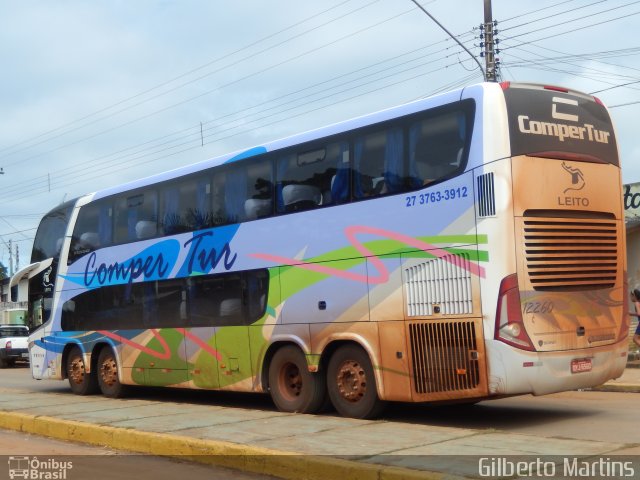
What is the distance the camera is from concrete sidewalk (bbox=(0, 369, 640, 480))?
7.20 metres

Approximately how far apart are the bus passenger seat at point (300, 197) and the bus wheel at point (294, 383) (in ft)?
6.64

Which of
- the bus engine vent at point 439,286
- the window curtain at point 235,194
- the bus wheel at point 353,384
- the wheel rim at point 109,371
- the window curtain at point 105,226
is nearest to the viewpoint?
the bus engine vent at point 439,286

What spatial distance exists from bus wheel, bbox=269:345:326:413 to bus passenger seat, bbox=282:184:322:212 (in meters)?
2.02

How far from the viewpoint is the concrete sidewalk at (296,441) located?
7.20 meters

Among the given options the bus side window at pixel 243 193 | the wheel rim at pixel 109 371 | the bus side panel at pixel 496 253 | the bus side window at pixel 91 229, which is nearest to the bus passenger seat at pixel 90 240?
the bus side window at pixel 91 229

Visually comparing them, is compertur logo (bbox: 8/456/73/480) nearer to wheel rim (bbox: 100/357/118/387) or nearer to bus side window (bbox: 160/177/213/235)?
bus side window (bbox: 160/177/213/235)

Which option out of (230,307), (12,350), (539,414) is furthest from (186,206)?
(12,350)

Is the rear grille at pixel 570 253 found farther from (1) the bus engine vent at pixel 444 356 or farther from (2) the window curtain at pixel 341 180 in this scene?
(2) the window curtain at pixel 341 180

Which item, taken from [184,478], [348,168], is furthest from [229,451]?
[348,168]

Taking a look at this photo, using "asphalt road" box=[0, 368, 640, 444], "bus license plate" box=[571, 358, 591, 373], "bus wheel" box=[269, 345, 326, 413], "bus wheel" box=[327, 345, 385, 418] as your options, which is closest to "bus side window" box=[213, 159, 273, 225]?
"bus wheel" box=[269, 345, 326, 413]

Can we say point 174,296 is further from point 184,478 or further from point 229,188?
point 184,478

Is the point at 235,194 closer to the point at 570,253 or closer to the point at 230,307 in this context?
the point at 230,307

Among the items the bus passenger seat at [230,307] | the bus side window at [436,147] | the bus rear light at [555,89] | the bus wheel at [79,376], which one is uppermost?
the bus rear light at [555,89]

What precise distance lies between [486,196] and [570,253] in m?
1.34
